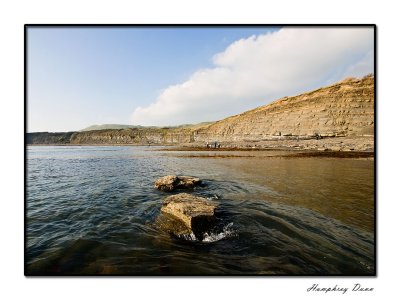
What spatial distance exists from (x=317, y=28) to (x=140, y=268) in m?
6.82

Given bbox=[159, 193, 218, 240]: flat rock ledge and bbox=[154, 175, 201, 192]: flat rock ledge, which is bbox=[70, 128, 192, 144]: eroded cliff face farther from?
bbox=[159, 193, 218, 240]: flat rock ledge

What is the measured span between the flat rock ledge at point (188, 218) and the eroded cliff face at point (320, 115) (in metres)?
35.8

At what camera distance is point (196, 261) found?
4.17 m

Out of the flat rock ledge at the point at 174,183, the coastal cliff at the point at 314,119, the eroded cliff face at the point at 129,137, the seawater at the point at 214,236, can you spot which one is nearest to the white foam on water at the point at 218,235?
the seawater at the point at 214,236

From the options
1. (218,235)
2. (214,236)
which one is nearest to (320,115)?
(218,235)

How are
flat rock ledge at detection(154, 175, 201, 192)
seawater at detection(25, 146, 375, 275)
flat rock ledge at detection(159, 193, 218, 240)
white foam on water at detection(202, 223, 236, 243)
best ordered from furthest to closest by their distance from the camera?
flat rock ledge at detection(154, 175, 201, 192)
flat rock ledge at detection(159, 193, 218, 240)
white foam on water at detection(202, 223, 236, 243)
seawater at detection(25, 146, 375, 275)

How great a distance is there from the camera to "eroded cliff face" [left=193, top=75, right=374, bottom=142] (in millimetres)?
37938

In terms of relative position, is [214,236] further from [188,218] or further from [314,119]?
[314,119]

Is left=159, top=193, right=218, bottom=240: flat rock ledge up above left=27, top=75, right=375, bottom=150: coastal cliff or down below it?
below

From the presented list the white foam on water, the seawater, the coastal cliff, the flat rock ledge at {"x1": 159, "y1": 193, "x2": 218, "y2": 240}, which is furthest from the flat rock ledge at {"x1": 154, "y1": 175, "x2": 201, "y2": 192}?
the coastal cliff

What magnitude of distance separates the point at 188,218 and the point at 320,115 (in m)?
45.2

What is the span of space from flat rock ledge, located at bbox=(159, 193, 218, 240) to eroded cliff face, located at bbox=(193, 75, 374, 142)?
35.8 metres
